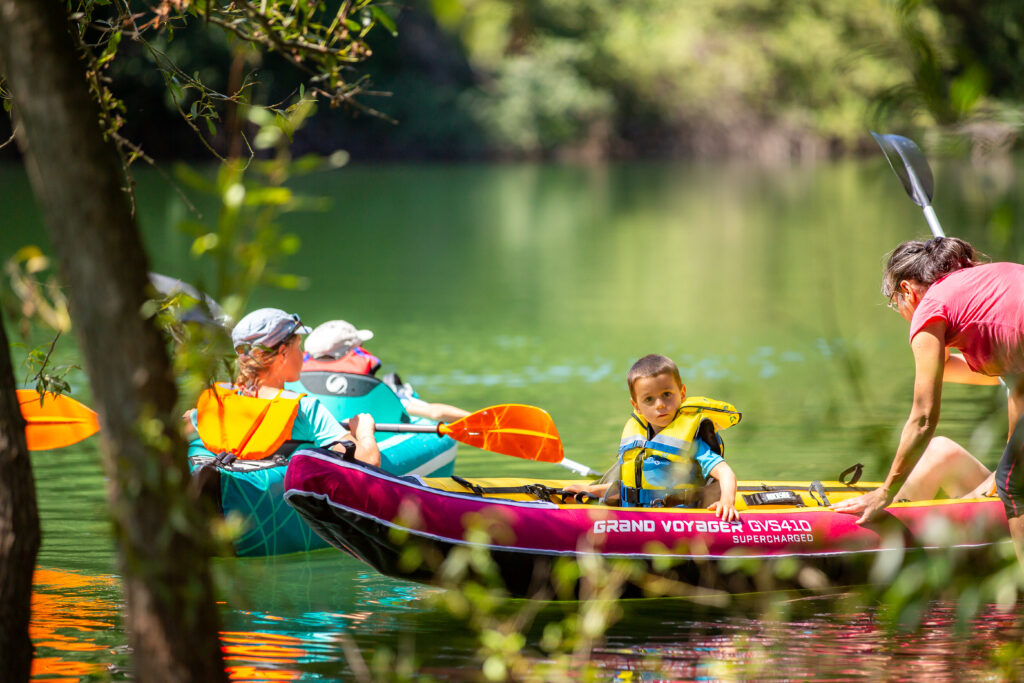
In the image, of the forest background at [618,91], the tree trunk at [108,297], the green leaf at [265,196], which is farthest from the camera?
the forest background at [618,91]

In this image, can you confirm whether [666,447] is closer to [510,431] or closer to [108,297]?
[510,431]

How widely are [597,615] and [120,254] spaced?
1.15 metres

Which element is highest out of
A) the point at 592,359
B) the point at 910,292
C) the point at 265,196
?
the point at 592,359

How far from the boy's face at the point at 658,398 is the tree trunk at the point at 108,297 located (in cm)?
280

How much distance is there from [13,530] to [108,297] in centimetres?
95

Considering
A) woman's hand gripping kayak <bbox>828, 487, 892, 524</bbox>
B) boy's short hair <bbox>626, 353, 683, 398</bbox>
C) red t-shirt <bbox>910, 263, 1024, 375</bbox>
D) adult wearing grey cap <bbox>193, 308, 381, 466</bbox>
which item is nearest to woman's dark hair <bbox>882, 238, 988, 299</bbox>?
red t-shirt <bbox>910, 263, 1024, 375</bbox>

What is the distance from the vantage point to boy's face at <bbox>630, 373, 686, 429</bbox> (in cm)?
472

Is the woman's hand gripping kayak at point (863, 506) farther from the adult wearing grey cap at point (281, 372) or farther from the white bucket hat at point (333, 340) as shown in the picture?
the white bucket hat at point (333, 340)

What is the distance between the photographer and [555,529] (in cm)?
456

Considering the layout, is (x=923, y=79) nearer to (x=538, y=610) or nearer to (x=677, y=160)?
(x=538, y=610)

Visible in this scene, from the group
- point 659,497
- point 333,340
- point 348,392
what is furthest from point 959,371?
point 333,340

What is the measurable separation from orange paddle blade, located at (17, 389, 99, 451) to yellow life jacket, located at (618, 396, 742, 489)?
84.3 inches

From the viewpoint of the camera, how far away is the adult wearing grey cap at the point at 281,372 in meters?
5.04

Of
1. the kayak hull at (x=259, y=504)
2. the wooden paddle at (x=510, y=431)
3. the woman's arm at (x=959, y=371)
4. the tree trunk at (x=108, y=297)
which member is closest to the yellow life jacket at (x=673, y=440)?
the wooden paddle at (x=510, y=431)
